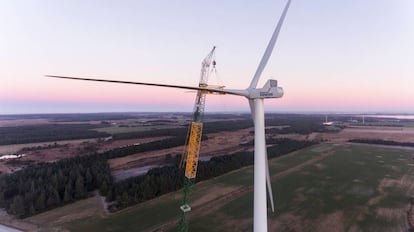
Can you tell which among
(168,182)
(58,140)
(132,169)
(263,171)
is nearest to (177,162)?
(132,169)

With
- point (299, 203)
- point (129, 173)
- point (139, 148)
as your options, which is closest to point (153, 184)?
point (129, 173)

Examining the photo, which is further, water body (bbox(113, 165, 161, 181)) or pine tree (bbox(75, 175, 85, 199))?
water body (bbox(113, 165, 161, 181))

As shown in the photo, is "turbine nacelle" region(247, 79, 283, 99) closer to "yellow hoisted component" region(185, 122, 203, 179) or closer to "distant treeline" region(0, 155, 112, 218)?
"yellow hoisted component" region(185, 122, 203, 179)

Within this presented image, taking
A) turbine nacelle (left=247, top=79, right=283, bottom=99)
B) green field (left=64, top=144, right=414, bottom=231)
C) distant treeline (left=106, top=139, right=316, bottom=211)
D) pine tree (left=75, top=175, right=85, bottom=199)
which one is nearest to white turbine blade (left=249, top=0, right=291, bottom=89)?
turbine nacelle (left=247, top=79, right=283, bottom=99)

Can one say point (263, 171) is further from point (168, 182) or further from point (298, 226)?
point (168, 182)

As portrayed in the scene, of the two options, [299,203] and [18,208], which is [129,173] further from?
[299,203]
